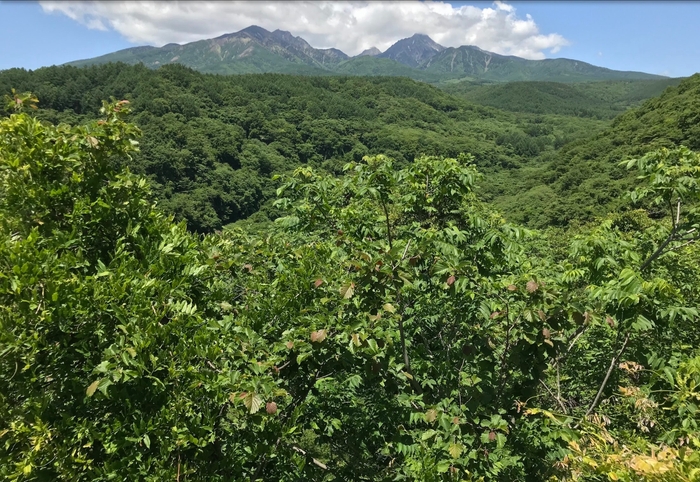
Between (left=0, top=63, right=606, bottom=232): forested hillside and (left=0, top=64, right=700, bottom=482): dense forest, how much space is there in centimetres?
6089

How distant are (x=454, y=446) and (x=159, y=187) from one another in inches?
2850

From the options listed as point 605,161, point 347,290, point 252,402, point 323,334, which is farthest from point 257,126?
point 252,402

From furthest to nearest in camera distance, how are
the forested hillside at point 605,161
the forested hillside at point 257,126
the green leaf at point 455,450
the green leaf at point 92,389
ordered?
the forested hillside at point 257,126, the forested hillside at point 605,161, the green leaf at point 455,450, the green leaf at point 92,389

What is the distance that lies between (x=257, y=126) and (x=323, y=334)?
113098 millimetres

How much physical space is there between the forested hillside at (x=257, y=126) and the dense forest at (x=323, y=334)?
6089 cm

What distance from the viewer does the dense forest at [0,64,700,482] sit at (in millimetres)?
2428

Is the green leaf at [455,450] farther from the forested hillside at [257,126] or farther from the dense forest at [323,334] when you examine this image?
the forested hillside at [257,126]

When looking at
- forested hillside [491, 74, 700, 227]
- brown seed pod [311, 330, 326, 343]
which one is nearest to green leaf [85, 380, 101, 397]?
brown seed pod [311, 330, 326, 343]

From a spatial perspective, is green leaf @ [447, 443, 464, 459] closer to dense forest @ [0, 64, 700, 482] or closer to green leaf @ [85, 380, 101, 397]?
dense forest @ [0, 64, 700, 482]

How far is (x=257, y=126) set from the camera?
4281 inches

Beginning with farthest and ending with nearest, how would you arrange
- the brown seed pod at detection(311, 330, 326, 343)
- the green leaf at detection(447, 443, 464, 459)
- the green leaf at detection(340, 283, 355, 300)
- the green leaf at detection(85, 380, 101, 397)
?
1. the green leaf at detection(340, 283, 355, 300)
2. the brown seed pod at detection(311, 330, 326, 343)
3. the green leaf at detection(447, 443, 464, 459)
4. the green leaf at detection(85, 380, 101, 397)

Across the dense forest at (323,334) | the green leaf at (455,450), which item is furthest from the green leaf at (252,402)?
the green leaf at (455,450)

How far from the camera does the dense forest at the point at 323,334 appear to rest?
2.43m

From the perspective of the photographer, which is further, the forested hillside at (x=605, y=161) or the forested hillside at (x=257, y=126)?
the forested hillside at (x=257, y=126)
